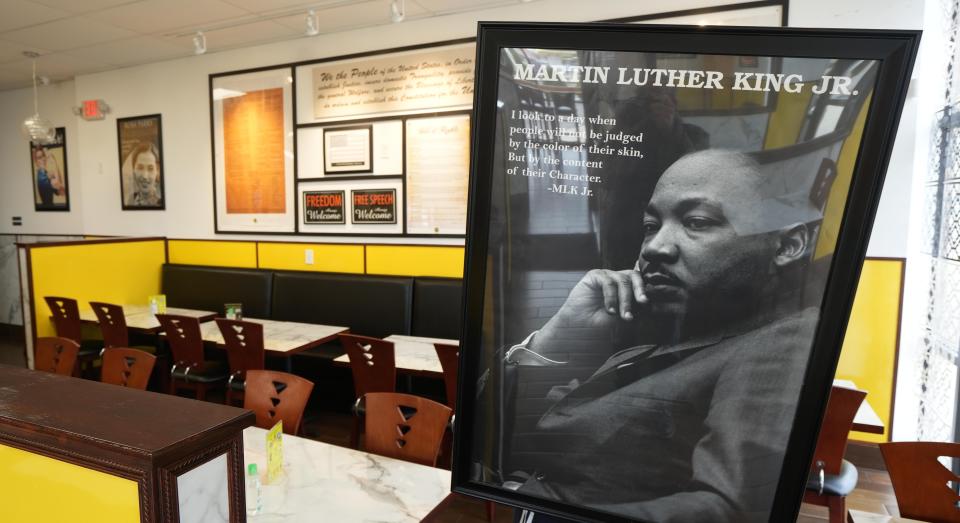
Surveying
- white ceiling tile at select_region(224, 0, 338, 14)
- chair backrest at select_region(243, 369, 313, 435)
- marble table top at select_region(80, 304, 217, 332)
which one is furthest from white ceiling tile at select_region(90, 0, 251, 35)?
chair backrest at select_region(243, 369, 313, 435)

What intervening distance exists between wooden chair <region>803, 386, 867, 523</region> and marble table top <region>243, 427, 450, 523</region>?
157cm

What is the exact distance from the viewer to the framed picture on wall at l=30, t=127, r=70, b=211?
20.3ft

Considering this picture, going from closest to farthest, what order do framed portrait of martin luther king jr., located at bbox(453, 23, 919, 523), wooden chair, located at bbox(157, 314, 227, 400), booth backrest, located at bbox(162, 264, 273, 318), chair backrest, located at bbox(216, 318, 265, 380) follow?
1. framed portrait of martin luther king jr., located at bbox(453, 23, 919, 523)
2. chair backrest, located at bbox(216, 318, 265, 380)
3. wooden chair, located at bbox(157, 314, 227, 400)
4. booth backrest, located at bbox(162, 264, 273, 318)

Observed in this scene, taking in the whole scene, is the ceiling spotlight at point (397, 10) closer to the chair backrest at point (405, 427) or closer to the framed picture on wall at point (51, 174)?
the chair backrest at point (405, 427)

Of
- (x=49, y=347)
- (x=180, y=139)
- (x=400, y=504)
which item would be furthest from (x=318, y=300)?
(x=400, y=504)

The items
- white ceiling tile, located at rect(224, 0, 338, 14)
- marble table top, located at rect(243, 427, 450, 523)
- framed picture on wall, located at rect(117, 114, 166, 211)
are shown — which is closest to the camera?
marble table top, located at rect(243, 427, 450, 523)

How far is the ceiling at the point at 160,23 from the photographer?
390 centimetres

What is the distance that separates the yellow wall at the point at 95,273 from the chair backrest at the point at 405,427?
3903 mm

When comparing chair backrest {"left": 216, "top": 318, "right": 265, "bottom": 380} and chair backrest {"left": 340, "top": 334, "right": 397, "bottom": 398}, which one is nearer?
chair backrest {"left": 340, "top": 334, "right": 397, "bottom": 398}

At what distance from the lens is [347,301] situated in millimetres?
4301

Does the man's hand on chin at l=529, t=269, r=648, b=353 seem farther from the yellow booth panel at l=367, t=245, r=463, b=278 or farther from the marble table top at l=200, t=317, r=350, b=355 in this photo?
the yellow booth panel at l=367, t=245, r=463, b=278

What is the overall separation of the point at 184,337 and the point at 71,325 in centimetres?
129

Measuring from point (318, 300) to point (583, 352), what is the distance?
386 centimetres

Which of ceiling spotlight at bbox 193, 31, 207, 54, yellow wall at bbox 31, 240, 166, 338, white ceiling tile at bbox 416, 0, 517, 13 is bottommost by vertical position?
yellow wall at bbox 31, 240, 166, 338
